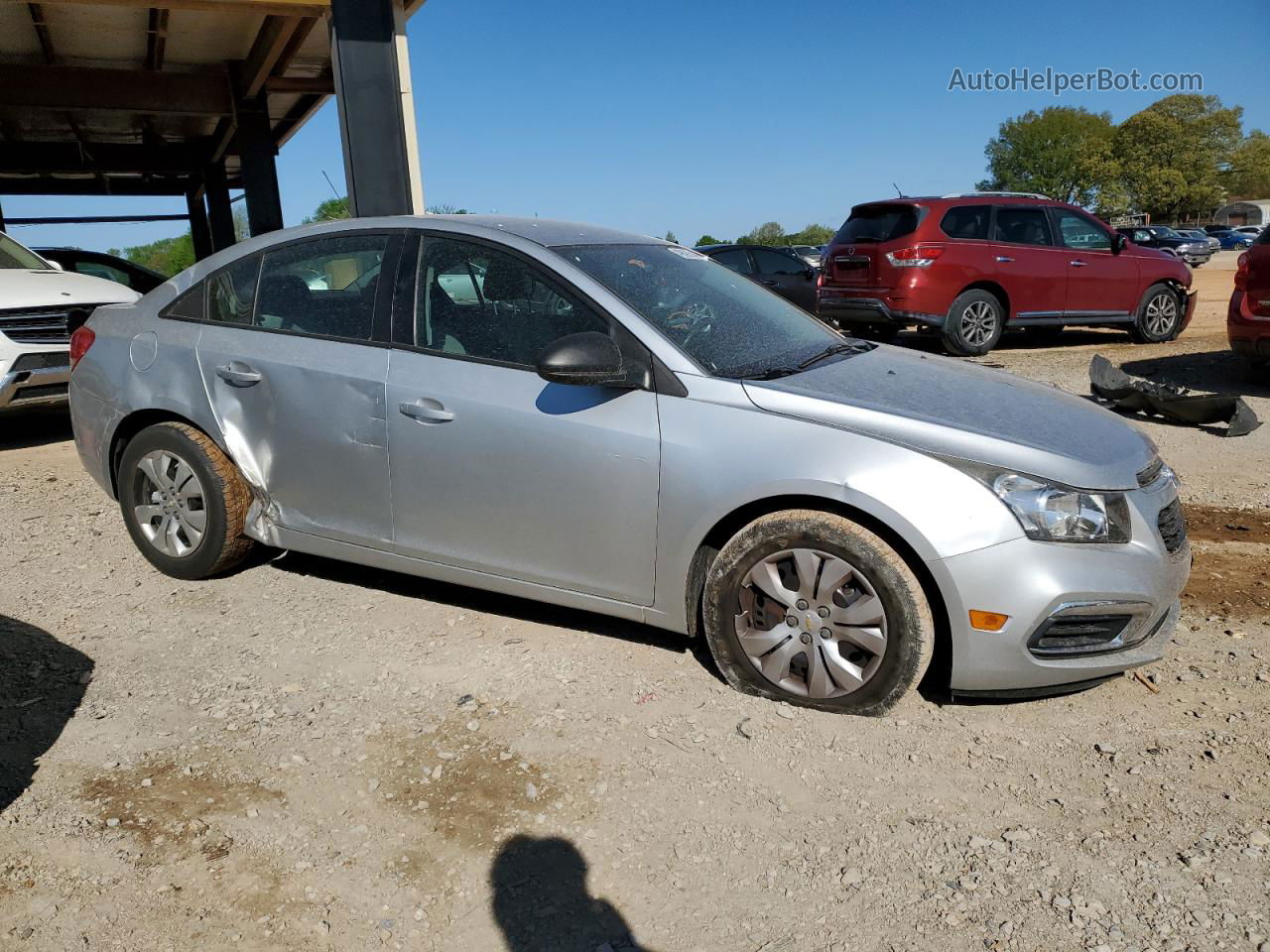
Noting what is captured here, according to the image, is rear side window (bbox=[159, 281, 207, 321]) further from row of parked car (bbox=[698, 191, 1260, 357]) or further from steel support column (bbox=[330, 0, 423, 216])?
row of parked car (bbox=[698, 191, 1260, 357])

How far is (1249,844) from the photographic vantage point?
254 cm

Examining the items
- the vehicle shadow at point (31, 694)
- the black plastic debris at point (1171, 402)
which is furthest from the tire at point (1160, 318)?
the vehicle shadow at point (31, 694)

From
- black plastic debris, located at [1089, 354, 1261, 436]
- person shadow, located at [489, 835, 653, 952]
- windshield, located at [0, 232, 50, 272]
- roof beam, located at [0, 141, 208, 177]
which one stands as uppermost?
A: roof beam, located at [0, 141, 208, 177]

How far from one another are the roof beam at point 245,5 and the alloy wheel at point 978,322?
750 cm

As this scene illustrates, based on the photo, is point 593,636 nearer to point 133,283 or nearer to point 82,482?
point 82,482

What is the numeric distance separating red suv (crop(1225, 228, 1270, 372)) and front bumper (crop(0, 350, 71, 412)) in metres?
9.27

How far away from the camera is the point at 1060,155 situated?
7688 centimetres

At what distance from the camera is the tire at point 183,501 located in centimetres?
420

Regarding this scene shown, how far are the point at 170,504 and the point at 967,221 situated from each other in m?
9.71

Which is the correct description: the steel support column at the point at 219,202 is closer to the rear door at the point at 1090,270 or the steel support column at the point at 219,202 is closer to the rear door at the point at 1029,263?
the rear door at the point at 1029,263

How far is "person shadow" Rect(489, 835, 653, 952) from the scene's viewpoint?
2.28m

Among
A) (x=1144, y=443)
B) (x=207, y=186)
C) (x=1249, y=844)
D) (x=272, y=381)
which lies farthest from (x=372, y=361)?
(x=207, y=186)

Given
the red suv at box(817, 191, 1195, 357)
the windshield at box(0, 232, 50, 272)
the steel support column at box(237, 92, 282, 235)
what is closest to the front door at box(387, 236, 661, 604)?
the windshield at box(0, 232, 50, 272)

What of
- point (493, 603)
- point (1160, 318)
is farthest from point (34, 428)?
point (1160, 318)
